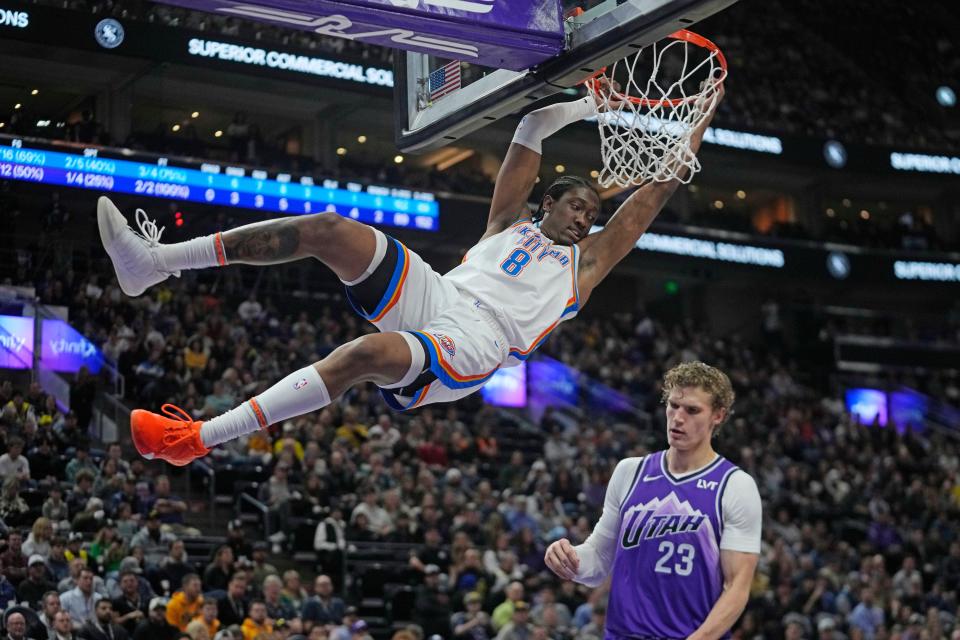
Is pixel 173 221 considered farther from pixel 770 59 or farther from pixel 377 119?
pixel 770 59

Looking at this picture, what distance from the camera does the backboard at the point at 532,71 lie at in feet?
20.3

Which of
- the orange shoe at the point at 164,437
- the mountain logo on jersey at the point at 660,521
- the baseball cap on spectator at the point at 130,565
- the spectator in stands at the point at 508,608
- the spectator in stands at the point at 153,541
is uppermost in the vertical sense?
the orange shoe at the point at 164,437

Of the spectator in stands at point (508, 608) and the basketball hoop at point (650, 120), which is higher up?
the basketball hoop at point (650, 120)

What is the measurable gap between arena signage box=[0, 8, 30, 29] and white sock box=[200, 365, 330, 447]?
17573mm

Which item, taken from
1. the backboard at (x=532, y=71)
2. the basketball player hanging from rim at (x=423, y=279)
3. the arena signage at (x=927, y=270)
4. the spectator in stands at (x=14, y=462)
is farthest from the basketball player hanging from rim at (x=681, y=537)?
the arena signage at (x=927, y=270)

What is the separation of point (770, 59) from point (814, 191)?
4.01 metres

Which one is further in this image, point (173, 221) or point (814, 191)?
point (814, 191)

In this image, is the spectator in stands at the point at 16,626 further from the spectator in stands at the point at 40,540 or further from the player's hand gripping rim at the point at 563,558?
the player's hand gripping rim at the point at 563,558

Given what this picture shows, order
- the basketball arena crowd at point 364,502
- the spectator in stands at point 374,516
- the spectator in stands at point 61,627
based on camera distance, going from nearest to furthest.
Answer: the spectator in stands at point 61,627 → the basketball arena crowd at point 364,502 → the spectator in stands at point 374,516

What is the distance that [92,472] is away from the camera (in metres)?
14.1

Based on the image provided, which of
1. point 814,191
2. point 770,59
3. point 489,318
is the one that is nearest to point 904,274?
point 814,191

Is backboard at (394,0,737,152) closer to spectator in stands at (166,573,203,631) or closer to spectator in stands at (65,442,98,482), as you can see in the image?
spectator in stands at (166,573,203,631)

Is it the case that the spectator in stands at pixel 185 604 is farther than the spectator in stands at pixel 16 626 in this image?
Yes

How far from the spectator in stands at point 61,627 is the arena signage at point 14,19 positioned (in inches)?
533
